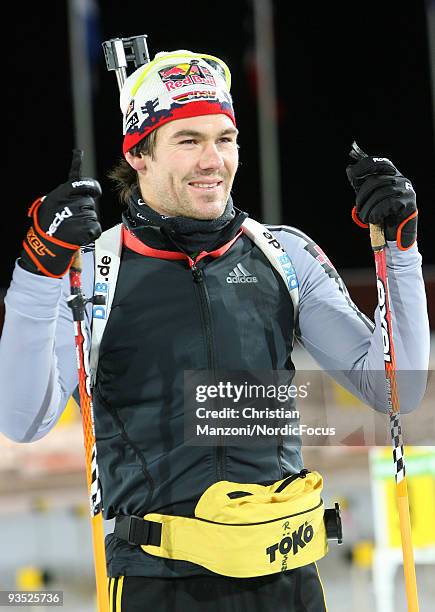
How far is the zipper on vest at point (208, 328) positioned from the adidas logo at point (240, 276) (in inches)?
2.4

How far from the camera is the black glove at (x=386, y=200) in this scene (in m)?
2.04

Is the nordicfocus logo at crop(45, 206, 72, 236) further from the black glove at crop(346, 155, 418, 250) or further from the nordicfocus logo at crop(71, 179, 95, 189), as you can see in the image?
the black glove at crop(346, 155, 418, 250)

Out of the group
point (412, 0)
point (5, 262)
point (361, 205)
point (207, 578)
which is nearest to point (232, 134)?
point (361, 205)

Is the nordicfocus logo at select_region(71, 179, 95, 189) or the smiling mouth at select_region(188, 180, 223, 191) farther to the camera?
the smiling mouth at select_region(188, 180, 223, 191)

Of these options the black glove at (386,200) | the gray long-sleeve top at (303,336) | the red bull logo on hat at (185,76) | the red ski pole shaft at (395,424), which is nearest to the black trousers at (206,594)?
the red ski pole shaft at (395,424)

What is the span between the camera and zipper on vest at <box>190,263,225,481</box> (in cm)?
207

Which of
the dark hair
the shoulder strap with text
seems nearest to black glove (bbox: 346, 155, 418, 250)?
the shoulder strap with text

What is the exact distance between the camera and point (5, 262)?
332 inches

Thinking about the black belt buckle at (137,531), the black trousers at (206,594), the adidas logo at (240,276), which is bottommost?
the black trousers at (206,594)

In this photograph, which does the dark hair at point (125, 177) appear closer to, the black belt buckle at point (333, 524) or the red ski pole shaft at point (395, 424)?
the red ski pole shaft at point (395, 424)

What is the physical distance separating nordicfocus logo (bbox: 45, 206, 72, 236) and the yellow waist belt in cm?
56

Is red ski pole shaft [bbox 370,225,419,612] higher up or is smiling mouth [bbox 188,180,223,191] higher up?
smiling mouth [bbox 188,180,223,191]

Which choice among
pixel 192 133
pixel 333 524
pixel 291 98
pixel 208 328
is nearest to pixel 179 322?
pixel 208 328

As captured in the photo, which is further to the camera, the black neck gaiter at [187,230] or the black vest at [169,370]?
the black neck gaiter at [187,230]
